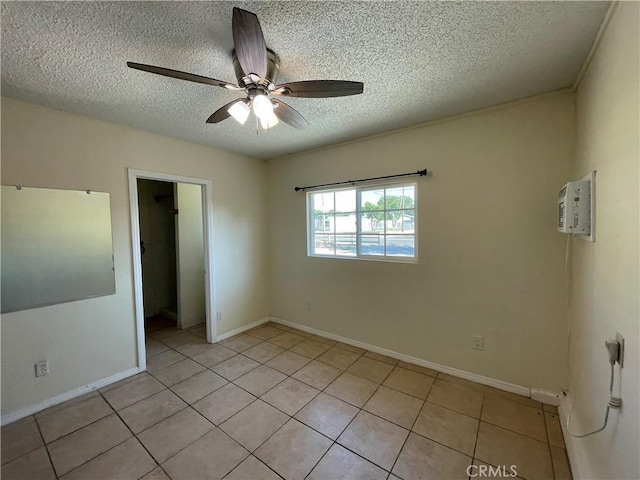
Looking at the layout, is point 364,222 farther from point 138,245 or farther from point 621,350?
point 138,245

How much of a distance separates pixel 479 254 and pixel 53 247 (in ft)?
11.8

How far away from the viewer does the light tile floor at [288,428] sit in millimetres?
1536

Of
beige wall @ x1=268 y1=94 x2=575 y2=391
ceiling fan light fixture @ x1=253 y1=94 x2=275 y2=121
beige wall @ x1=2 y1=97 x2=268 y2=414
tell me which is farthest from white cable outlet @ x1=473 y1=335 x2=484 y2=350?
beige wall @ x1=2 y1=97 x2=268 y2=414

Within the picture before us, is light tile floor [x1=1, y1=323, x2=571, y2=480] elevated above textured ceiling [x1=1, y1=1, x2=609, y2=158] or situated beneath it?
situated beneath

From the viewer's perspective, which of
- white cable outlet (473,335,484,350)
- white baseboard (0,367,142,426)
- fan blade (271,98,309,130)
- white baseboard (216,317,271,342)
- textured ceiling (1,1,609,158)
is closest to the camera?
textured ceiling (1,1,609,158)

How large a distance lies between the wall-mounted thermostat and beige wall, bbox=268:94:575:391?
558mm

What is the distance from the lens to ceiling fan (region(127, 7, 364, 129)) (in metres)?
1.08

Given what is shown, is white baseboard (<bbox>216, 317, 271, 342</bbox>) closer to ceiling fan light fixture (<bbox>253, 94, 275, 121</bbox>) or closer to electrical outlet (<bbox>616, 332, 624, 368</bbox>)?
ceiling fan light fixture (<bbox>253, 94, 275, 121</bbox>)

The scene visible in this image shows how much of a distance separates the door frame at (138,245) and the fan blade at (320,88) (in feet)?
6.39

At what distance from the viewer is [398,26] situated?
129cm

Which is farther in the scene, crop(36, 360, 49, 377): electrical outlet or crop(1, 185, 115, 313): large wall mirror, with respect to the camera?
crop(36, 360, 49, 377): electrical outlet

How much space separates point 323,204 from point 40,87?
104 inches

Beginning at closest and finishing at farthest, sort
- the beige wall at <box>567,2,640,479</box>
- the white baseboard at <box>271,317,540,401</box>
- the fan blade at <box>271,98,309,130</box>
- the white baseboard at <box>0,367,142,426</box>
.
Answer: the beige wall at <box>567,2,640,479</box>
the fan blade at <box>271,98,309,130</box>
the white baseboard at <box>0,367,142,426</box>
the white baseboard at <box>271,317,540,401</box>

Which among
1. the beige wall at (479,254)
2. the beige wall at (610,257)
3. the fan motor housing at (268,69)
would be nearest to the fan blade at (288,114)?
the fan motor housing at (268,69)
